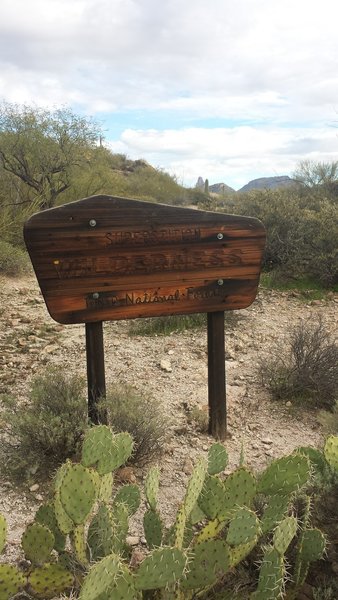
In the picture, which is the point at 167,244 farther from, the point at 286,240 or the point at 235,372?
the point at 286,240

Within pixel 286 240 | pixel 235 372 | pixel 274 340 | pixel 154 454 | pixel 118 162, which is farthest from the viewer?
pixel 118 162

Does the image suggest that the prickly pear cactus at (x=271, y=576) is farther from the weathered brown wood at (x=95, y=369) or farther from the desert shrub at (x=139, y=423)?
the weathered brown wood at (x=95, y=369)

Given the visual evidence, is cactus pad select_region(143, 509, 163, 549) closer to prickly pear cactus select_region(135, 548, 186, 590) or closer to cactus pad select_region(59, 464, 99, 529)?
cactus pad select_region(59, 464, 99, 529)

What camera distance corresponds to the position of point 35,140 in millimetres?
16891

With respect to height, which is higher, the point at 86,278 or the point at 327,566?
the point at 86,278

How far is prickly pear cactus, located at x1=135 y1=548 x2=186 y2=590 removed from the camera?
5.68ft

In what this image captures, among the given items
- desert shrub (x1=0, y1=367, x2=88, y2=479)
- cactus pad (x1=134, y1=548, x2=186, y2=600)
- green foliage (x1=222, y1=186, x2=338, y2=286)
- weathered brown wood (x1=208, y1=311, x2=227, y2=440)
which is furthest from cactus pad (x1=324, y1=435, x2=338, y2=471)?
green foliage (x1=222, y1=186, x2=338, y2=286)

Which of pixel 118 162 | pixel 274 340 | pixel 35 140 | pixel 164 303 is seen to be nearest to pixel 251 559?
pixel 164 303

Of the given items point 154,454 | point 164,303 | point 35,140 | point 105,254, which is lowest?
point 154,454

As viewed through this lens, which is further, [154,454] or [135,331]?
[135,331]

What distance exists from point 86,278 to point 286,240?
6.60 metres

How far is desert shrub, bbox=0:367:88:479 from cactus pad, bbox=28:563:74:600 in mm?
1218

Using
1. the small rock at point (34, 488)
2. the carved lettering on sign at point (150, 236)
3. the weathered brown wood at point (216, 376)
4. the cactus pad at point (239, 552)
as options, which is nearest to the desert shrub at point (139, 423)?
the weathered brown wood at point (216, 376)

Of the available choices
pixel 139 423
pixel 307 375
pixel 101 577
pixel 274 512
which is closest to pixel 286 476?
pixel 274 512
